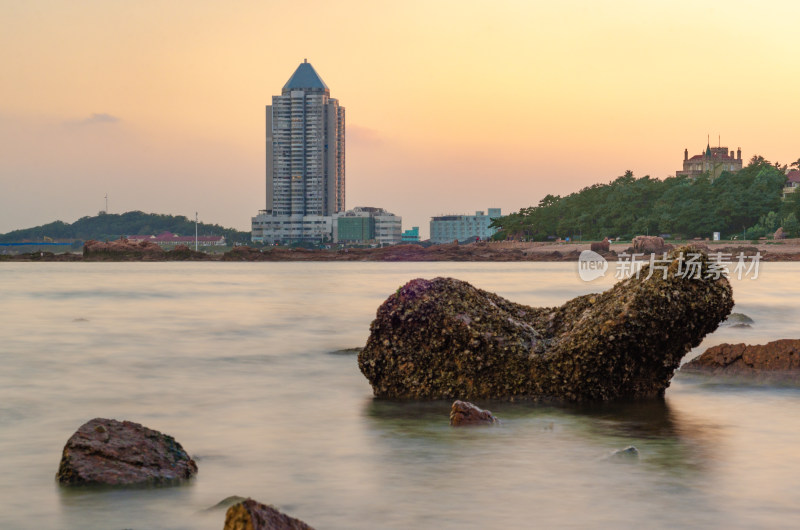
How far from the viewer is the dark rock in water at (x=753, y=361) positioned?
46.5ft

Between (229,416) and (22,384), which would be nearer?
(229,416)

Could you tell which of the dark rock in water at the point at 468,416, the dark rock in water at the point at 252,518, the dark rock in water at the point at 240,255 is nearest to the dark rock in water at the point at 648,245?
the dark rock in water at the point at 240,255

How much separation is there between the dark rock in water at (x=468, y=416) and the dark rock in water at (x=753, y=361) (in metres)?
5.36

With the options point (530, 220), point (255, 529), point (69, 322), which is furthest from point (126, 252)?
point (255, 529)

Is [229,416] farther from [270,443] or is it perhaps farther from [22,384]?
[22,384]

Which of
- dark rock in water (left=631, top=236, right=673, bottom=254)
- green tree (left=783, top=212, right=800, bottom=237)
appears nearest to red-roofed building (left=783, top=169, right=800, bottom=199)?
green tree (left=783, top=212, right=800, bottom=237)

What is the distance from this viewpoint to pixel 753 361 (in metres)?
14.4

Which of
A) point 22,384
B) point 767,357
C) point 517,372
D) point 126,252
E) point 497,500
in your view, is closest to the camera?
point 497,500

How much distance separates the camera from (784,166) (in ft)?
641

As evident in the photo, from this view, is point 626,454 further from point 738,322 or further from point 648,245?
point 648,245

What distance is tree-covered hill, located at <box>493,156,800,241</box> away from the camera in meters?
156

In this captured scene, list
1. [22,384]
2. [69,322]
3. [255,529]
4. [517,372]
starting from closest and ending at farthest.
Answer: [255,529] → [517,372] → [22,384] → [69,322]

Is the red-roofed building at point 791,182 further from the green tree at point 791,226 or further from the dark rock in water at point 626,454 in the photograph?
the dark rock in water at point 626,454

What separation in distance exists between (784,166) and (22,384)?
200237 millimetres
